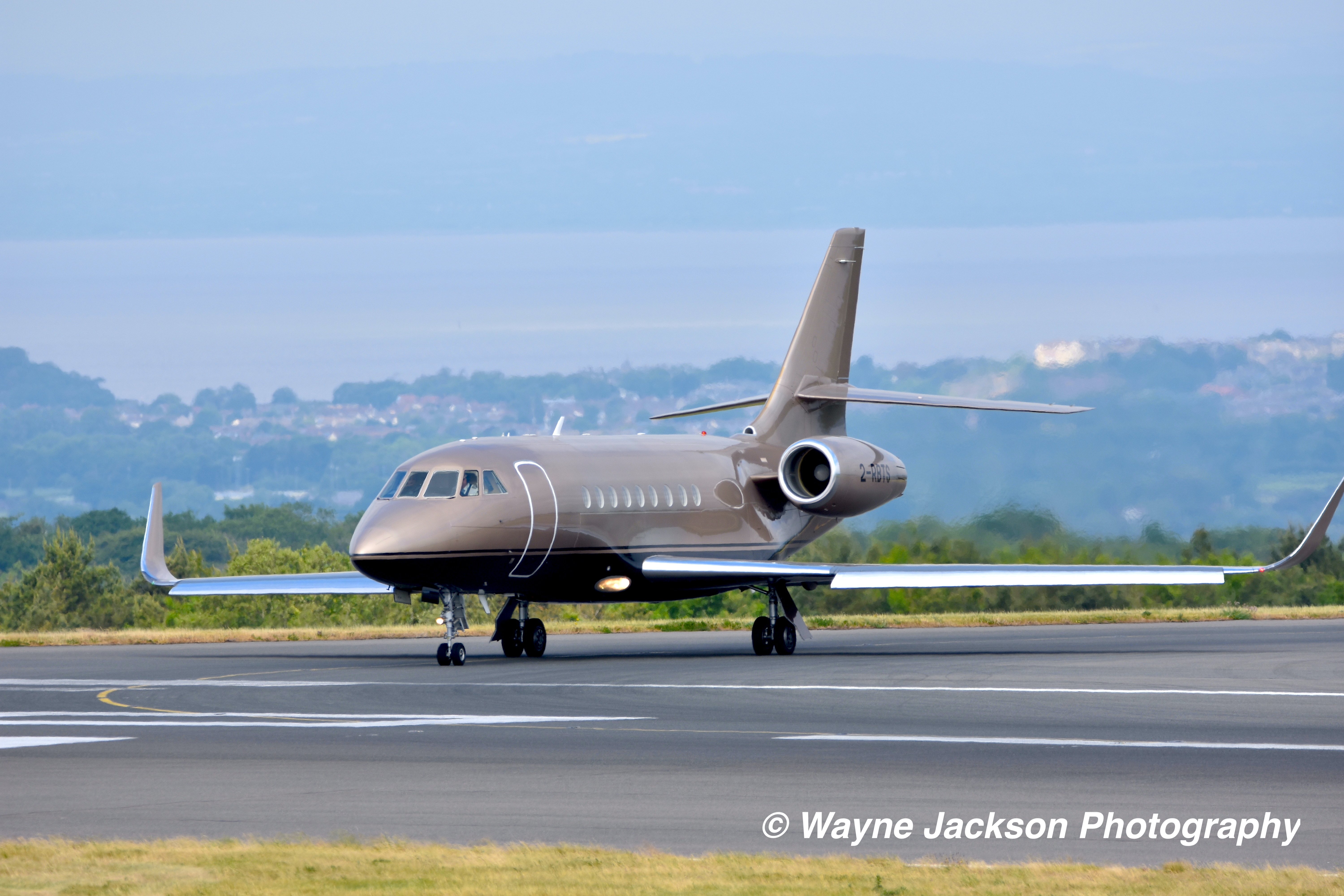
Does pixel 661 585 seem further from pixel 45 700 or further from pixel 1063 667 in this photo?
pixel 45 700

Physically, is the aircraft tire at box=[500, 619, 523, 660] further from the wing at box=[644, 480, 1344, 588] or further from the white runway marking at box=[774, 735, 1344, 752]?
the white runway marking at box=[774, 735, 1344, 752]

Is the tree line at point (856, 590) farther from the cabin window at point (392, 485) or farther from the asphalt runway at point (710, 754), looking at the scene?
the asphalt runway at point (710, 754)

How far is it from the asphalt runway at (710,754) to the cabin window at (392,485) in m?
2.75

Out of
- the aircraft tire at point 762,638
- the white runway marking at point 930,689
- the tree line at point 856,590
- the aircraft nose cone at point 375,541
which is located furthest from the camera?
the tree line at point 856,590

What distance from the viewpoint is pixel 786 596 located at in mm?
31906

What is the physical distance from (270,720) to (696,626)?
963 inches

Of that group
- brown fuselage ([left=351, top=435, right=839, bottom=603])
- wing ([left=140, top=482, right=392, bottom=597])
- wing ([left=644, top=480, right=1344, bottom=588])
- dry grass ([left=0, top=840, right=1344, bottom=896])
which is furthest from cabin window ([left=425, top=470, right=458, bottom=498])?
dry grass ([left=0, top=840, right=1344, bottom=896])

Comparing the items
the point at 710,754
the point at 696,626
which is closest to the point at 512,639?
the point at 696,626

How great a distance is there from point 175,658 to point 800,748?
60.9 feet

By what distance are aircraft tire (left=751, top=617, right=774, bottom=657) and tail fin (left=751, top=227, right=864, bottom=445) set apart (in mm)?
5709

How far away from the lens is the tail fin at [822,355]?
36.2 m

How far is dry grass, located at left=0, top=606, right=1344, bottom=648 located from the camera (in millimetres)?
38938

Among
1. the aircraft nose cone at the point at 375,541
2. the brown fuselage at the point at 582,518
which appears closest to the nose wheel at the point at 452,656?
the brown fuselage at the point at 582,518

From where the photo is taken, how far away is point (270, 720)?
1914 centimetres
